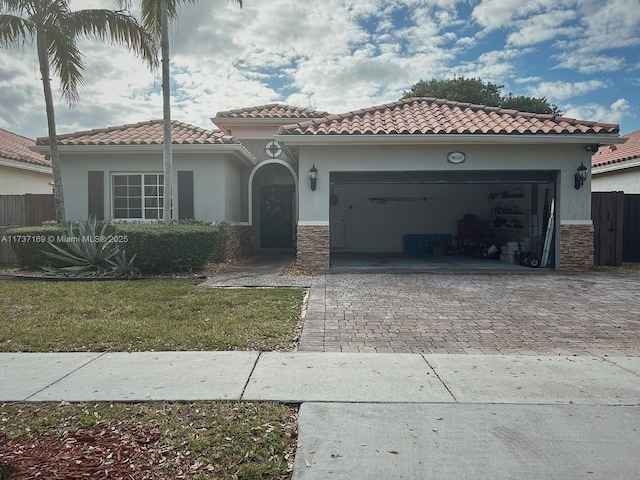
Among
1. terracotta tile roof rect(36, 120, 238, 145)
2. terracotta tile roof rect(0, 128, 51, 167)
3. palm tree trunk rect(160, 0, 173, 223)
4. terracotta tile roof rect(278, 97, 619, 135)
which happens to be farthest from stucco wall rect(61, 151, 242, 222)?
terracotta tile roof rect(278, 97, 619, 135)

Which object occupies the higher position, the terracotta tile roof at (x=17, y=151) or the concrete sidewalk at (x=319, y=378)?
the terracotta tile roof at (x=17, y=151)

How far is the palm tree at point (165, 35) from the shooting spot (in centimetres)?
1159

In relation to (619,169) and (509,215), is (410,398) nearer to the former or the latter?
(509,215)

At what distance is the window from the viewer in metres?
14.1

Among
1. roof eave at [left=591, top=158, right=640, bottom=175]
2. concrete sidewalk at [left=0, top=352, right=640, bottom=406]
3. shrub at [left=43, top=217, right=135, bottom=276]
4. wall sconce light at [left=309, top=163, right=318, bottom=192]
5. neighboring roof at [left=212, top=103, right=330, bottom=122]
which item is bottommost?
concrete sidewalk at [left=0, top=352, right=640, bottom=406]

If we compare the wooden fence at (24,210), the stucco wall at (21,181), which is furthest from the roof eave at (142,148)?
the stucco wall at (21,181)

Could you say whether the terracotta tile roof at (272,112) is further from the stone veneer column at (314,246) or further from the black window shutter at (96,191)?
the stone veneer column at (314,246)

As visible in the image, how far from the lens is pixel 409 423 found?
11.8 feet

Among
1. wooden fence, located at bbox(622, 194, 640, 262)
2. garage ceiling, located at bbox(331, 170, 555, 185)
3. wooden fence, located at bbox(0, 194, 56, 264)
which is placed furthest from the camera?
wooden fence, located at bbox(0, 194, 56, 264)

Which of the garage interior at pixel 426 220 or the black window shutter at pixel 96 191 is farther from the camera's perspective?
the garage interior at pixel 426 220

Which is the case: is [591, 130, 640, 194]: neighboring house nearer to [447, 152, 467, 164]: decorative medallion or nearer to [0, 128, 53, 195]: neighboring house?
[447, 152, 467, 164]: decorative medallion

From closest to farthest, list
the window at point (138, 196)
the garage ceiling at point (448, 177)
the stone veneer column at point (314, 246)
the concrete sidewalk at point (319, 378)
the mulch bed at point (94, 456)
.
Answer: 1. the mulch bed at point (94, 456)
2. the concrete sidewalk at point (319, 378)
3. the stone veneer column at point (314, 246)
4. the garage ceiling at point (448, 177)
5. the window at point (138, 196)

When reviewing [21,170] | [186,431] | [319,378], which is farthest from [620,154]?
[21,170]

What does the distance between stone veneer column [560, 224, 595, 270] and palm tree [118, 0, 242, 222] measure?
34.5 ft
